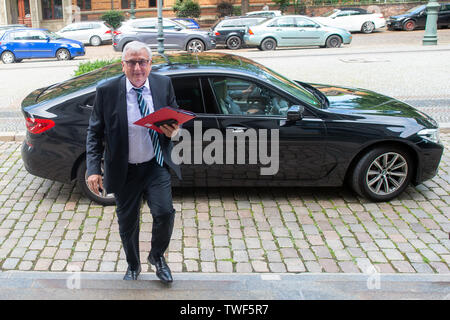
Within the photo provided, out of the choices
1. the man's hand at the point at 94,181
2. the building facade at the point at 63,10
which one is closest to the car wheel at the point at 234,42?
the building facade at the point at 63,10

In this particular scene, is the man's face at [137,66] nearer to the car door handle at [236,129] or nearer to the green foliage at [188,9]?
the car door handle at [236,129]

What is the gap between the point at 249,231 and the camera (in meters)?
4.74

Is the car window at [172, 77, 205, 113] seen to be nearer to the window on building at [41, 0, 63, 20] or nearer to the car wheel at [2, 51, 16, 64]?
the car wheel at [2, 51, 16, 64]

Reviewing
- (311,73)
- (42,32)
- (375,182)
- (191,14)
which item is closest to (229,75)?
(375,182)

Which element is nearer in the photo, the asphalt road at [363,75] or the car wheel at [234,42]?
the asphalt road at [363,75]

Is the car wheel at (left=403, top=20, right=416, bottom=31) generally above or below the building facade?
below

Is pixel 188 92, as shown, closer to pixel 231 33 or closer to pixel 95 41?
pixel 231 33

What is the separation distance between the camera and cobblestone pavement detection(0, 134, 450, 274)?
4.16 meters

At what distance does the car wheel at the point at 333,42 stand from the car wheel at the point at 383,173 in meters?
17.2

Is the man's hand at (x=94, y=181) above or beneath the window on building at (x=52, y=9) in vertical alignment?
beneath

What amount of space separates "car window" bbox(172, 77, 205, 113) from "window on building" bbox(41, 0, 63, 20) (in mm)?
41691

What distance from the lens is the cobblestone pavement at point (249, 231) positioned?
416 centimetres

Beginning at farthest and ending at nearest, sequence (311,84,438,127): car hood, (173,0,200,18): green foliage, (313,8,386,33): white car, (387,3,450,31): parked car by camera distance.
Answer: (173,0,200,18): green foliage < (313,8,386,33): white car < (387,3,450,31): parked car < (311,84,438,127): car hood

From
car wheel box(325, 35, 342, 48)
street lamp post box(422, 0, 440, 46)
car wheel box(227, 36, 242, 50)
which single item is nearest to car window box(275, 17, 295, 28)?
car wheel box(325, 35, 342, 48)
